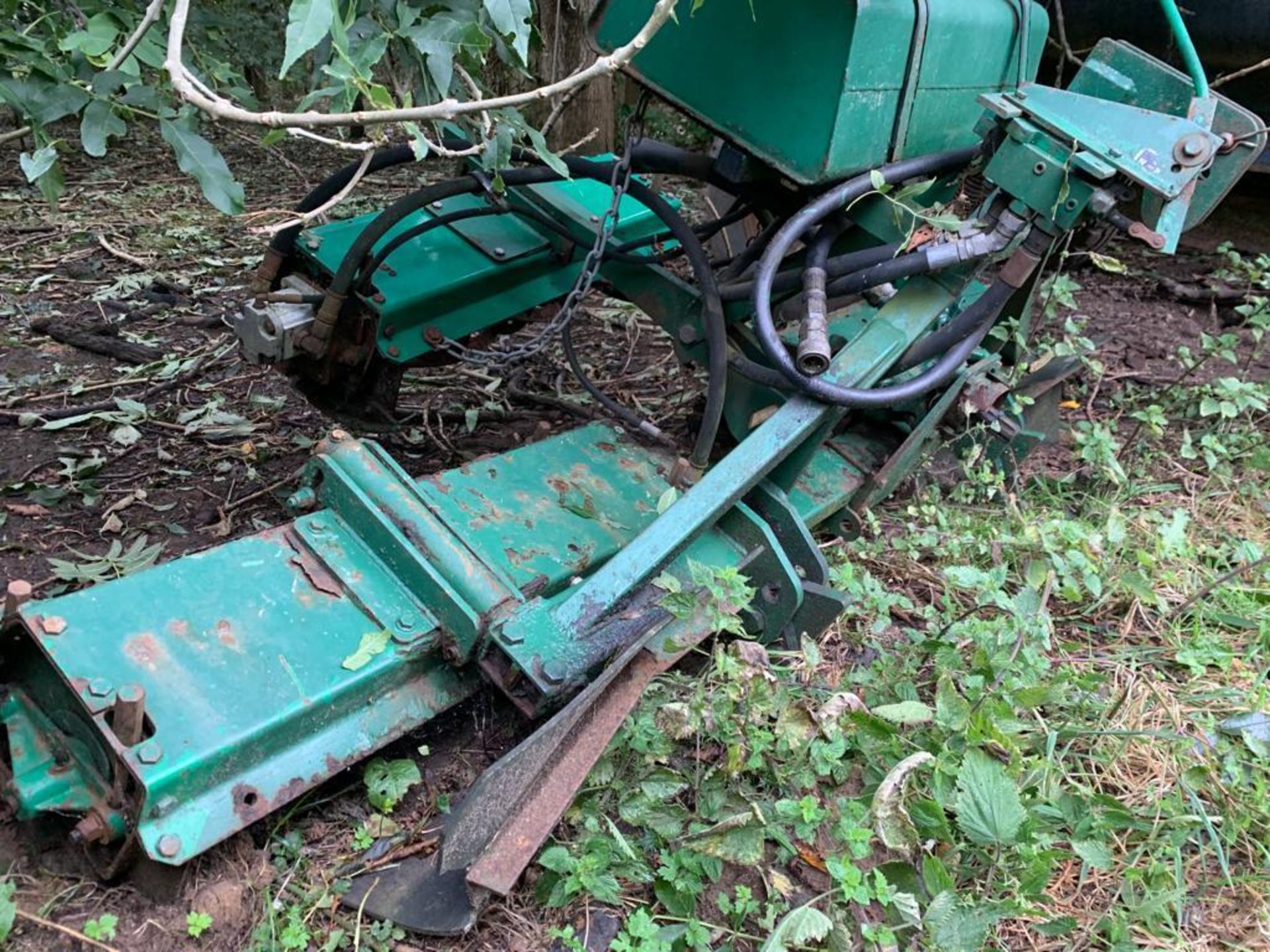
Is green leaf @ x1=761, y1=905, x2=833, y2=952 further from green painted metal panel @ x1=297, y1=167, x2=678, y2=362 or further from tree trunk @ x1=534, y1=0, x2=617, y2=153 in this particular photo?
tree trunk @ x1=534, y1=0, x2=617, y2=153

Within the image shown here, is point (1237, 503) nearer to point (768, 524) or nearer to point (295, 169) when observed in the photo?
point (768, 524)

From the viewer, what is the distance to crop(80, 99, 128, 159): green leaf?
166cm

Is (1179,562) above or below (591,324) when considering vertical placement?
above

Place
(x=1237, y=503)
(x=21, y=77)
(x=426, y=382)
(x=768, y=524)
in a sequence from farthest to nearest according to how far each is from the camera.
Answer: (x=426, y=382)
(x=1237, y=503)
(x=768, y=524)
(x=21, y=77)

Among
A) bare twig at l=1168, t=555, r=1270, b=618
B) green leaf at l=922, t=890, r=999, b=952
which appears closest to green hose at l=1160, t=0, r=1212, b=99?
bare twig at l=1168, t=555, r=1270, b=618

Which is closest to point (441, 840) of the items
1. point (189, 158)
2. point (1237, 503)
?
point (189, 158)

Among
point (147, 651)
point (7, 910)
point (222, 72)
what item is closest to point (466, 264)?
point (222, 72)

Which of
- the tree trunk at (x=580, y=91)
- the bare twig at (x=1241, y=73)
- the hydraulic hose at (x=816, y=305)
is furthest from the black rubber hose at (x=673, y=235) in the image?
the tree trunk at (x=580, y=91)

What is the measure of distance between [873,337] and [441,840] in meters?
1.48

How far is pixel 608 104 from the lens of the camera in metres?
5.94

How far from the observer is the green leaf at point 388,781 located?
171 cm

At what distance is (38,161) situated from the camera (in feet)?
5.31

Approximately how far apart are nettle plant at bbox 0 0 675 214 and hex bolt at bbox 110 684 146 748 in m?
0.88

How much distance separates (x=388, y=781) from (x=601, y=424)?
45.1 inches
